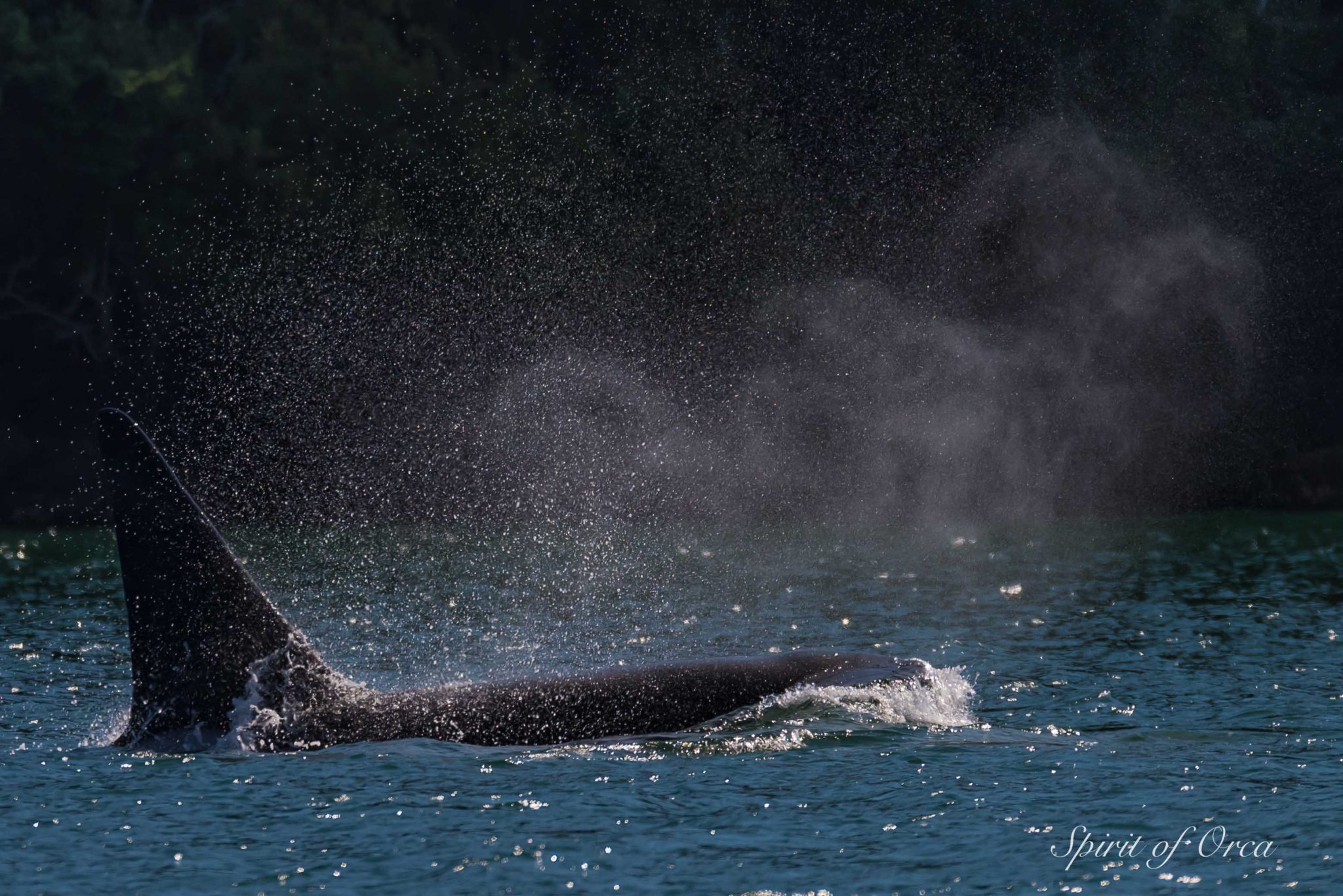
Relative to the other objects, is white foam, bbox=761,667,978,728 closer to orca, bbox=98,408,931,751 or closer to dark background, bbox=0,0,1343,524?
orca, bbox=98,408,931,751

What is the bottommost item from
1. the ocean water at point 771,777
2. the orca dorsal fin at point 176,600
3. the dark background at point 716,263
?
the ocean water at point 771,777

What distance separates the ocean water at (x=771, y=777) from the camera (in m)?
11.3

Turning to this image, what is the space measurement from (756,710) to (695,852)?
3.25m

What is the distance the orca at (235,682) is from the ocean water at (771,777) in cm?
26

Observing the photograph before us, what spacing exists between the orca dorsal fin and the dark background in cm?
4153

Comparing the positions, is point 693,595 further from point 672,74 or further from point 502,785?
point 672,74

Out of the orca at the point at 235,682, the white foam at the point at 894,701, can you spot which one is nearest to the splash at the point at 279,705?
the orca at the point at 235,682

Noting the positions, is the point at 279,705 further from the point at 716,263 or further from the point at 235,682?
the point at 716,263

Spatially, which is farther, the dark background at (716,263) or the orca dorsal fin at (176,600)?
the dark background at (716,263)

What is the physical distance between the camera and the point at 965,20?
61.1m

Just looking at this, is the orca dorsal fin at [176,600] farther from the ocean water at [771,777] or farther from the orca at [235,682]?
the ocean water at [771,777]

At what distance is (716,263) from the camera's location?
60.9m

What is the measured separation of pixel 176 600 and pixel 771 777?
16.6 ft

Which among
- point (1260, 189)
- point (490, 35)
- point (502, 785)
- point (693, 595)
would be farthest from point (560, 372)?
point (502, 785)
